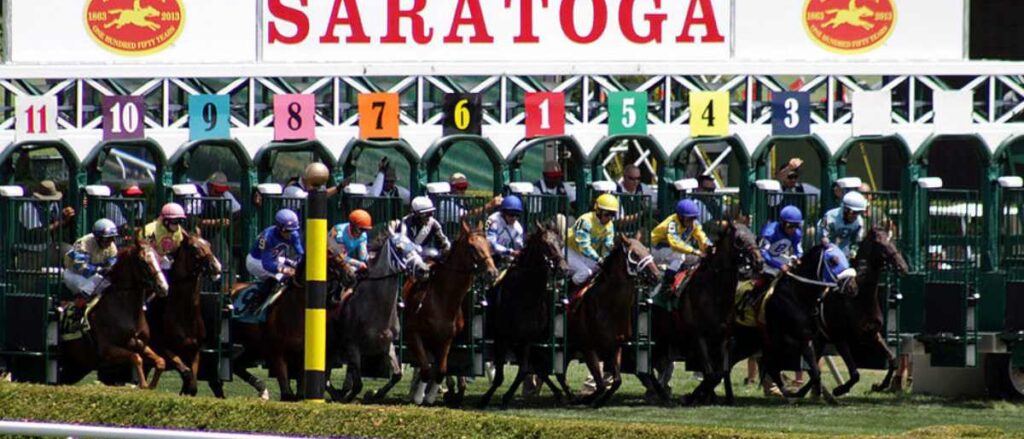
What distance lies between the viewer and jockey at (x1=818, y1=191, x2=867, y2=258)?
56.7ft

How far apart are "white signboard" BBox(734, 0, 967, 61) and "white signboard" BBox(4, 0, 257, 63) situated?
3.75 meters

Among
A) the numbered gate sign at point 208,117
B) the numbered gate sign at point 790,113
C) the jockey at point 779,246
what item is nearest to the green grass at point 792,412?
the jockey at point 779,246

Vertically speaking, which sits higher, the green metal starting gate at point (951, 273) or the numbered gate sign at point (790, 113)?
the numbered gate sign at point (790, 113)

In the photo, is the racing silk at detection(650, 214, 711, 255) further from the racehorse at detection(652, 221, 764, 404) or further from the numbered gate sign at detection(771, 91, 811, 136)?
the numbered gate sign at detection(771, 91, 811, 136)

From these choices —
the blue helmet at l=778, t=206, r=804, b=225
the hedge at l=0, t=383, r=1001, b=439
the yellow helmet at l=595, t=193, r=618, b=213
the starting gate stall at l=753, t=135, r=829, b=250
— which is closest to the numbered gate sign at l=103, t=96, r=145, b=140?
the yellow helmet at l=595, t=193, r=618, b=213

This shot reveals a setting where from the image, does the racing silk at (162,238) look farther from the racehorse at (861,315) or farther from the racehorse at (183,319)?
the racehorse at (861,315)

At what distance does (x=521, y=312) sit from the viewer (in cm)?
1709

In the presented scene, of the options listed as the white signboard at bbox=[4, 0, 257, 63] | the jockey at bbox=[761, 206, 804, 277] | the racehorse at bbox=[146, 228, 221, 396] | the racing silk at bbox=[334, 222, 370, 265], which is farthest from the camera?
the white signboard at bbox=[4, 0, 257, 63]

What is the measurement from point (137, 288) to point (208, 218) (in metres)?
1.02

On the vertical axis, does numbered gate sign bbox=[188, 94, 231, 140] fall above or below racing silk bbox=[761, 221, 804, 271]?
above

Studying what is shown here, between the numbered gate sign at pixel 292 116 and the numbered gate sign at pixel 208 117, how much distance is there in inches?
13.8

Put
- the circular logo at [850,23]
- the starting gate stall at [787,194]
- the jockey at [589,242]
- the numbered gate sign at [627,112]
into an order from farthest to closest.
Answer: the circular logo at [850,23]
the numbered gate sign at [627,112]
the starting gate stall at [787,194]
the jockey at [589,242]

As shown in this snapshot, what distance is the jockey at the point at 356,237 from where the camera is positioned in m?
16.7

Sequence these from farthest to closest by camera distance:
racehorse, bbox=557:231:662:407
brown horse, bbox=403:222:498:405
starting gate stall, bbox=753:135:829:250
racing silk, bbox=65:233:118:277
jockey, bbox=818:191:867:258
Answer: starting gate stall, bbox=753:135:829:250 → jockey, bbox=818:191:867:258 → racehorse, bbox=557:231:662:407 → racing silk, bbox=65:233:118:277 → brown horse, bbox=403:222:498:405
